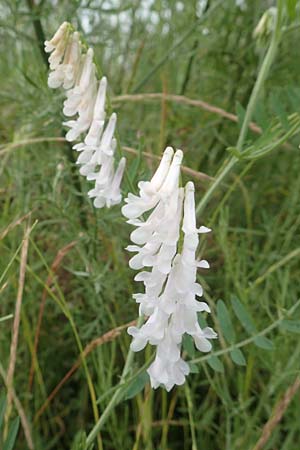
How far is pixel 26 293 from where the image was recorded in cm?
151

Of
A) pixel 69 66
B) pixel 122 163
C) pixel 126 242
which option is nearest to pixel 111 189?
pixel 122 163

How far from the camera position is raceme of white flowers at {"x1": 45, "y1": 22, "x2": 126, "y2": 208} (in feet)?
3.05

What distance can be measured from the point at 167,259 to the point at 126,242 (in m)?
0.83

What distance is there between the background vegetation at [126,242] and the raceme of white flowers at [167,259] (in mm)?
210

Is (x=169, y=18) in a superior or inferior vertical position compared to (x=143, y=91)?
superior

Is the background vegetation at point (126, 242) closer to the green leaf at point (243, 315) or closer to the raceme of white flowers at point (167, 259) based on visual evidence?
the green leaf at point (243, 315)

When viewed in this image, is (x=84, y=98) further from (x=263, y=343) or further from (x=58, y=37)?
(x=263, y=343)

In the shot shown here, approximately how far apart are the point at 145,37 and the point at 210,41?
26 cm

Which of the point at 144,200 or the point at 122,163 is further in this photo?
the point at 122,163

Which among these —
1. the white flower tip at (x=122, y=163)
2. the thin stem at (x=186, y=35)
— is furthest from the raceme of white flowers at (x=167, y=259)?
the thin stem at (x=186, y=35)

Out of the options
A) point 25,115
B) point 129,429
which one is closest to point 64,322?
point 129,429

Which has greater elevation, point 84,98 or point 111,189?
point 84,98

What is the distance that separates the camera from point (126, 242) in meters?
1.54

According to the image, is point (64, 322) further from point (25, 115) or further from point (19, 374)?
point (25, 115)
